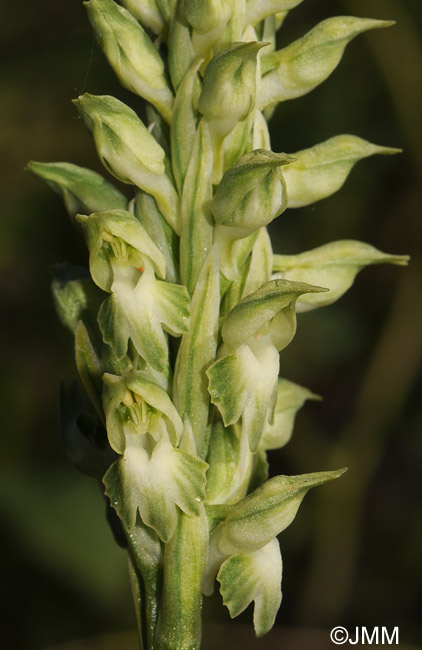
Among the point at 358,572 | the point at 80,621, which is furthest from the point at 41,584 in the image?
the point at 358,572

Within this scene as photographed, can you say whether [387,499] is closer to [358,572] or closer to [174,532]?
[358,572]

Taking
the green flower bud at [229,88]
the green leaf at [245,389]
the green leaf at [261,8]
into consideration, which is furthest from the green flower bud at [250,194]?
the green leaf at [261,8]

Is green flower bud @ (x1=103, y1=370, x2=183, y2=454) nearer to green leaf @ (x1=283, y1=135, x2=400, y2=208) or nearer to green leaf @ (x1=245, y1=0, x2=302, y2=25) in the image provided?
green leaf @ (x1=283, y1=135, x2=400, y2=208)

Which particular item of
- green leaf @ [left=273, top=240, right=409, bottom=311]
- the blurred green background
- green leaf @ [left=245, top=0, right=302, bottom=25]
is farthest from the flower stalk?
the blurred green background

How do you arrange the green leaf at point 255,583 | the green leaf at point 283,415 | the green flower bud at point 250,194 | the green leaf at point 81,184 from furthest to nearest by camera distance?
the green leaf at point 283,415 < the green leaf at point 81,184 < the green leaf at point 255,583 < the green flower bud at point 250,194

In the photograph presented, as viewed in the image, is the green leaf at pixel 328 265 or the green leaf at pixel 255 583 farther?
the green leaf at pixel 328 265

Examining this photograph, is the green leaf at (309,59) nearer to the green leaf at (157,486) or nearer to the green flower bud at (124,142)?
the green flower bud at (124,142)
